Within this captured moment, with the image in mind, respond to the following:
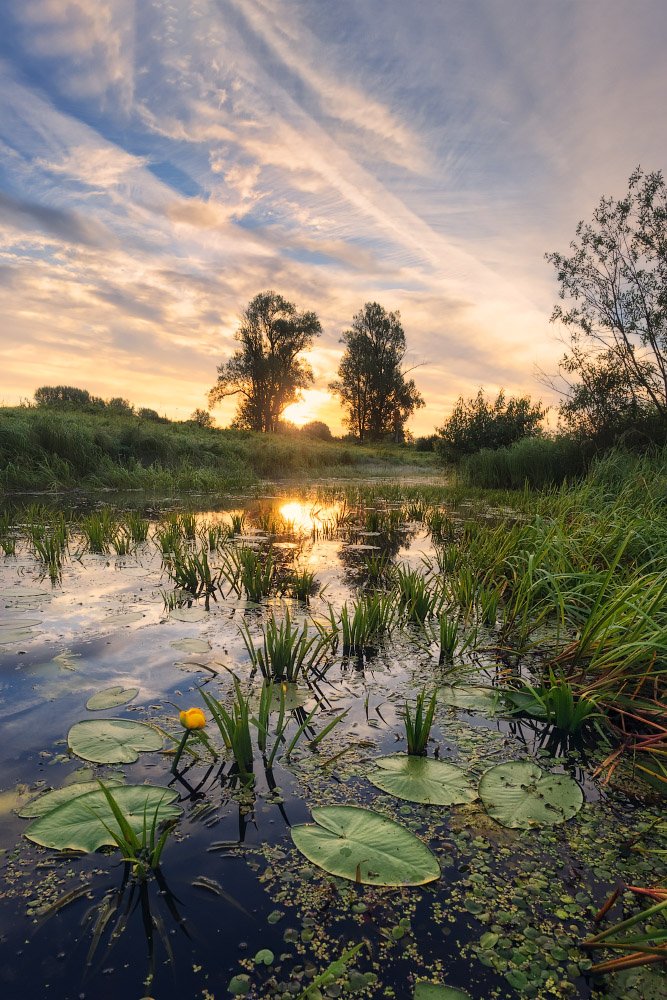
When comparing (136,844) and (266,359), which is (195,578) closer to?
(136,844)

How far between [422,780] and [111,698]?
168 cm

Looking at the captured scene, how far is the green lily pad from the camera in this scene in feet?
4.39

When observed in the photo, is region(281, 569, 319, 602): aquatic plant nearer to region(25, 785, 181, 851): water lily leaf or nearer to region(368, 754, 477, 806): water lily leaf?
region(368, 754, 477, 806): water lily leaf

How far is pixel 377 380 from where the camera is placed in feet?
155

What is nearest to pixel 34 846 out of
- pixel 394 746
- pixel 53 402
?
pixel 394 746

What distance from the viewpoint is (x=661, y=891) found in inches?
62.8

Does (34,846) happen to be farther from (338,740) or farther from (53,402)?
(53,402)

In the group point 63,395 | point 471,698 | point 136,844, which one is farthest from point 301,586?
point 63,395

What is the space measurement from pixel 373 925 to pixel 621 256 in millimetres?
18254

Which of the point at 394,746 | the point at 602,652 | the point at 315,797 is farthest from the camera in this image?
the point at 602,652

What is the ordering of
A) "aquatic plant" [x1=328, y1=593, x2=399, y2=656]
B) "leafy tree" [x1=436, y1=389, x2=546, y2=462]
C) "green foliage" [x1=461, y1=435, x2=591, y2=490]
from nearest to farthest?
"aquatic plant" [x1=328, y1=593, x2=399, y2=656], "green foliage" [x1=461, y1=435, x2=591, y2=490], "leafy tree" [x1=436, y1=389, x2=546, y2=462]

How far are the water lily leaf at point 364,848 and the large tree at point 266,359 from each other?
38.9 metres

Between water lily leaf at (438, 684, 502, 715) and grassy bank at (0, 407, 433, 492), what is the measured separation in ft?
42.4

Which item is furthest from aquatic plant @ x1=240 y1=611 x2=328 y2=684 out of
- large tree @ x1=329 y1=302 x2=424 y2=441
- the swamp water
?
large tree @ x1=329 y1=302 x2=424 y2=441
